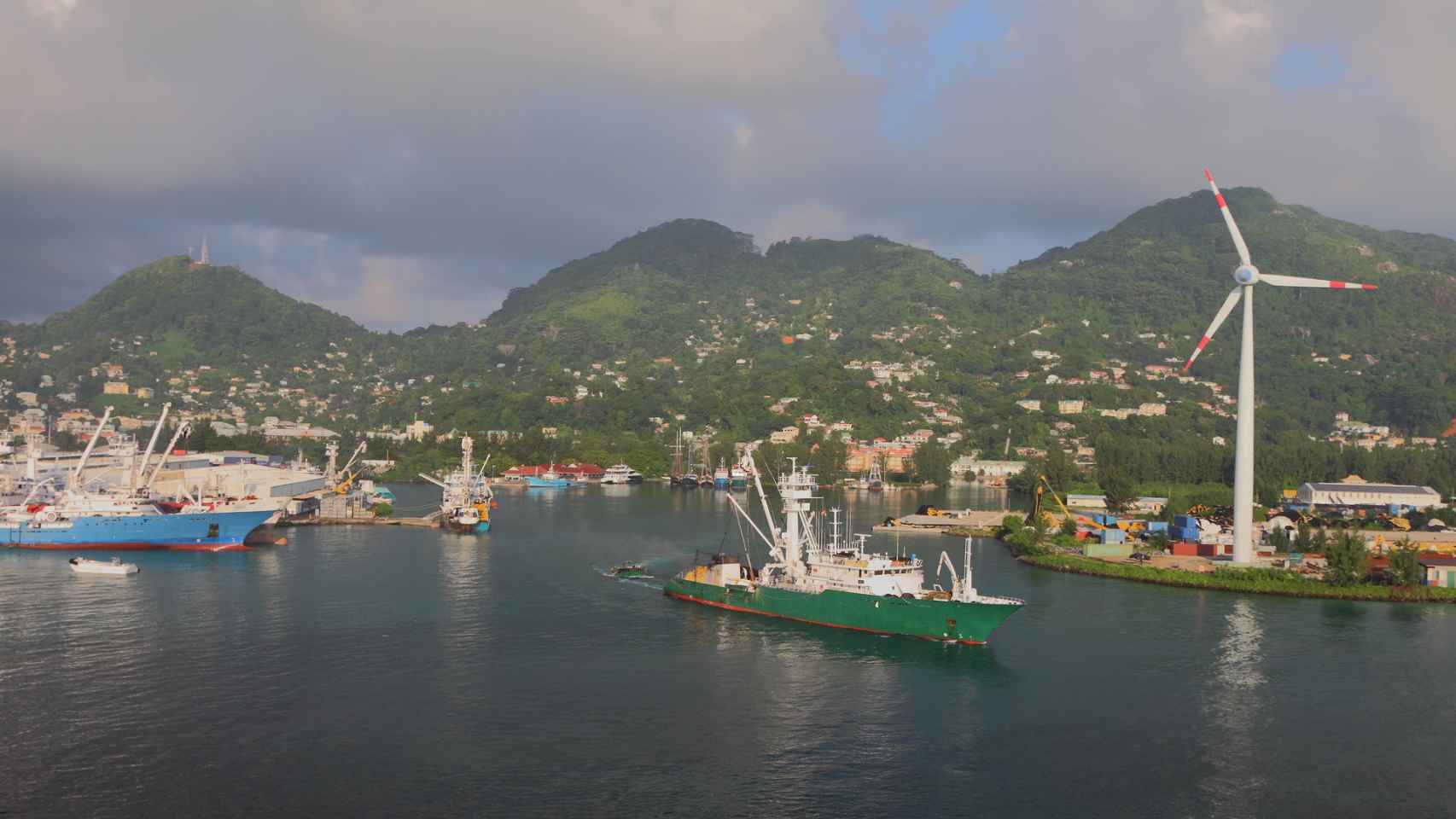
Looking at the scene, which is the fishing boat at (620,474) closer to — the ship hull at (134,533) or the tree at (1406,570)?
the ship hull at (134,533)

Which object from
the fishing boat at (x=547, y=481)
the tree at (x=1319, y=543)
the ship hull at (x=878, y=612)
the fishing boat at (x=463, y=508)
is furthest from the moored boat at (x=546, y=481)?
the ship hull at (x=878, y=612)

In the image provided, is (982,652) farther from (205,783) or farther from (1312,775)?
(205,783)

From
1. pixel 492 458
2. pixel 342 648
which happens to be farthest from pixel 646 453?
pixel 342 648

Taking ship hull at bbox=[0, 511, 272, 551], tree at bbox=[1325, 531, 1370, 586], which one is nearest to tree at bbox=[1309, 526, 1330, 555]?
tree at bbox=[1325, 531, 1370, 586]

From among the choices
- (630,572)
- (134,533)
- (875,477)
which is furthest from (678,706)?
(875,477)

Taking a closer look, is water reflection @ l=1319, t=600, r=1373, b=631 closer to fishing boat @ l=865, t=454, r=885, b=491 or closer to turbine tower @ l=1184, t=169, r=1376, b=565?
turbine tower @ l=1184, t=169, r=1376, b=565
